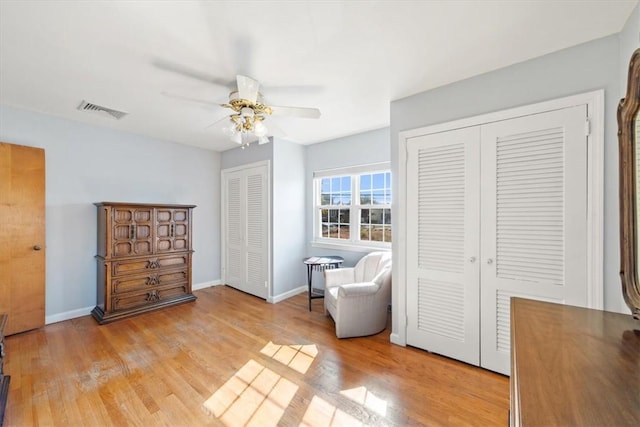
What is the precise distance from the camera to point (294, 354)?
8.10 feet

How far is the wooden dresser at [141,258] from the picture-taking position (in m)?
3.23

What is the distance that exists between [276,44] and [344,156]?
2302mm

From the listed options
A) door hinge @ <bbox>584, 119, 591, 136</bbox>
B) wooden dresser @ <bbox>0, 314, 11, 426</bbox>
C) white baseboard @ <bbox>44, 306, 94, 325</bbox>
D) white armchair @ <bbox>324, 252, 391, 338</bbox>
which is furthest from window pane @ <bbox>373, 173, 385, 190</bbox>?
white baseboard @ <bbox>44, 306, 94, 325</bbox>

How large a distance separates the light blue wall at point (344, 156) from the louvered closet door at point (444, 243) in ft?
3.74

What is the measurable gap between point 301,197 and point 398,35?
9.62 ft

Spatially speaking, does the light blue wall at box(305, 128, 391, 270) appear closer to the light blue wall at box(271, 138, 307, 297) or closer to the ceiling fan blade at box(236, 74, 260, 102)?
the light blue wall at box(271, 138, 307, 297)

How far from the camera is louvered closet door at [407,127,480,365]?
2203mm

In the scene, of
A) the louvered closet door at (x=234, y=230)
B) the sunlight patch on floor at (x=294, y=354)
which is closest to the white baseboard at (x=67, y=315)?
the louvered closet door at (x=234, y=230)

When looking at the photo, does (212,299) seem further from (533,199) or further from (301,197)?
(533,199)

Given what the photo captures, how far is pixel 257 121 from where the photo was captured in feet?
7.47

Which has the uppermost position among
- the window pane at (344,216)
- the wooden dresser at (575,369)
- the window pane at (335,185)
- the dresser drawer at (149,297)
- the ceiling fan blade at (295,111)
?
the ceiling fan blade at (295,111)

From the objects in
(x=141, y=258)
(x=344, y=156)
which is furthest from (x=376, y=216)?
(x=141, y=258)

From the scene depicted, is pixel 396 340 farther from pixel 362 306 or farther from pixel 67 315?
pixel 67 315

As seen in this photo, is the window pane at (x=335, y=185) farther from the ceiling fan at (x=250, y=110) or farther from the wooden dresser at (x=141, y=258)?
the wooden dresser at (x=141, y=258)
